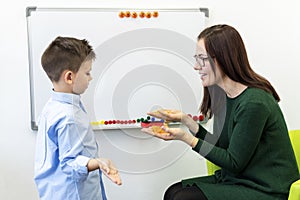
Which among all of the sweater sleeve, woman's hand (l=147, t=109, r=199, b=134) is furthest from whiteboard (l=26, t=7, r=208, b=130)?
the sweater sleeve

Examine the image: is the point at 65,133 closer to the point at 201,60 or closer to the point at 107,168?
the point at 107,168

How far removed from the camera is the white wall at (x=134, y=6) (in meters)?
1.77

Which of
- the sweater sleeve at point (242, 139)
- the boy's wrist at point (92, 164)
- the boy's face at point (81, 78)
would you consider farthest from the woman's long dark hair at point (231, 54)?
the boy's wrist at point (92, 164)

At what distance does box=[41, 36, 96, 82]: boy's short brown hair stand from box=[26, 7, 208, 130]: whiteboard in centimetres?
35

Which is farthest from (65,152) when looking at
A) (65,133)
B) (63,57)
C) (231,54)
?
(231,54)

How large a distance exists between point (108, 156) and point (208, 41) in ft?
2.42

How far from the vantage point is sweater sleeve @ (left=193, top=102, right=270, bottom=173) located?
4.28ft

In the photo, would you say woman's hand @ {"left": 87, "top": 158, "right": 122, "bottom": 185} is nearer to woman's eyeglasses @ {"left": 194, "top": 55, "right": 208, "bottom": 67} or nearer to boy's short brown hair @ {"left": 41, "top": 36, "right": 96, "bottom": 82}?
boy's short brown hair @ {"left": 41, "top": 36, "right": 96, "bottom": 82}

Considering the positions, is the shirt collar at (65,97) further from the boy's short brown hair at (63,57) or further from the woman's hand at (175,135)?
the woman's hand at (175,135)

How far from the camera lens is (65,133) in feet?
4.19

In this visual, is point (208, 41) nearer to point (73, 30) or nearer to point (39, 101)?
point (73, 30)

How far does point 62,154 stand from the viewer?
4.19 ft

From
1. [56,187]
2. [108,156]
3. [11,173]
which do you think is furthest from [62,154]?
[11,173]

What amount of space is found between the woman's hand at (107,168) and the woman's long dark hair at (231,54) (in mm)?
495
